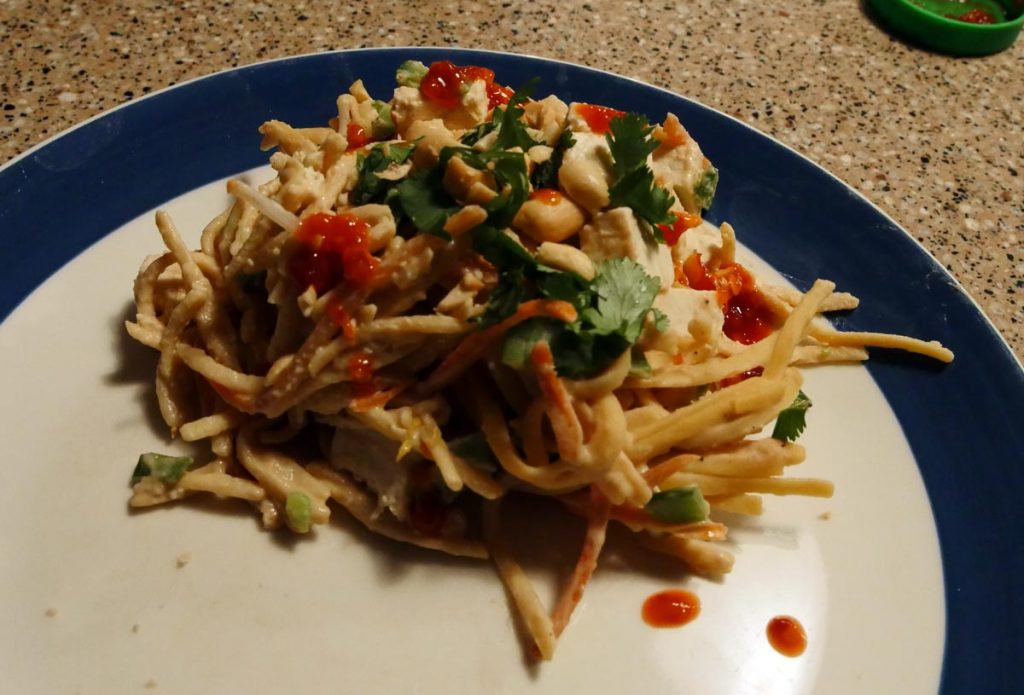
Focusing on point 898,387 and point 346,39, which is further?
point 346,39

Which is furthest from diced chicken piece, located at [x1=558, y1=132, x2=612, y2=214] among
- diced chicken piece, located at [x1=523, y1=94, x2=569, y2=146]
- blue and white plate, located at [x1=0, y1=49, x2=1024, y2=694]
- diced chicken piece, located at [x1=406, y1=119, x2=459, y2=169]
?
blue and white plate, located at [x1=0, y1=49, x2=1024, y2=694]

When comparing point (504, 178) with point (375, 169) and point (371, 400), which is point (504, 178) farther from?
point (371, 400)

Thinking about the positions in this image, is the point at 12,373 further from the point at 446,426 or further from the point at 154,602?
the point at 446,426

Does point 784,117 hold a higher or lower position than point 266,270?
lower

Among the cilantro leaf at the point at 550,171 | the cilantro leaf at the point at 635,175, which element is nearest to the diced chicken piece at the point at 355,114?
the cilantro leaf at the point at 550,171

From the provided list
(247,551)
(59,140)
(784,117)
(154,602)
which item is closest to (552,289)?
(247,551)

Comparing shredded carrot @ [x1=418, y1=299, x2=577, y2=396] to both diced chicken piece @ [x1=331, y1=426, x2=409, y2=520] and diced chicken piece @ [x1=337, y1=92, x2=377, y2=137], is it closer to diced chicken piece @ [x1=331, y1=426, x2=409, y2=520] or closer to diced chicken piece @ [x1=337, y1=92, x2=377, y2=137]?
diced chicken piece @ [x1=331, y1=426, x2=409, y2=520]
